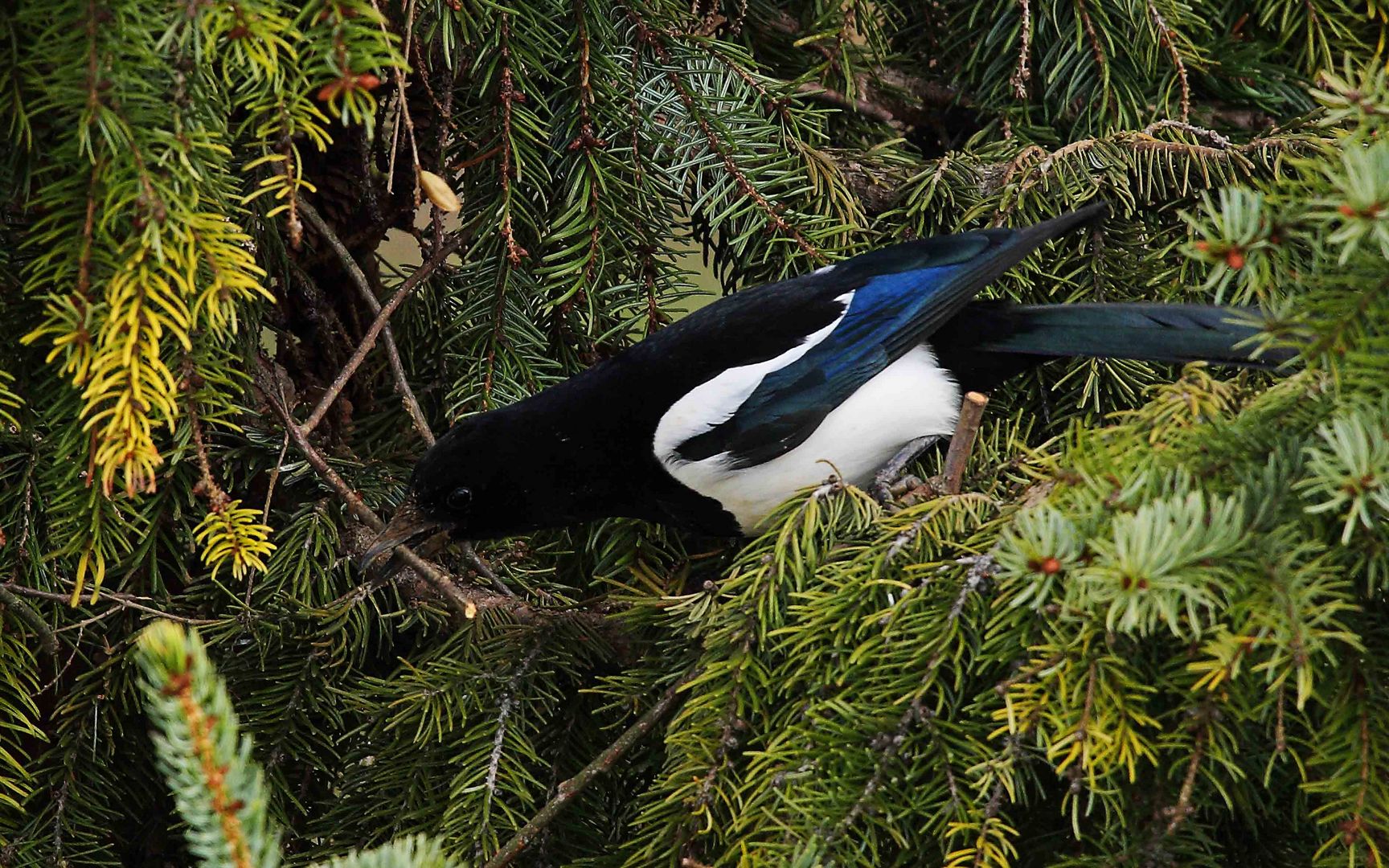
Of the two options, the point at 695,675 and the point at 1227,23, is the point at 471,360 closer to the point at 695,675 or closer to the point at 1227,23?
the point at 695,675

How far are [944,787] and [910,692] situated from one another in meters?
0.08

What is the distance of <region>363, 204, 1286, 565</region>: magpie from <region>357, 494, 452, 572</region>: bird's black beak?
0.06 ft

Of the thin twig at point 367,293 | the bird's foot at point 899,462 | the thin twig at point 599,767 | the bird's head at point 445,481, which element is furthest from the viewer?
the bird's foot at point 899,462

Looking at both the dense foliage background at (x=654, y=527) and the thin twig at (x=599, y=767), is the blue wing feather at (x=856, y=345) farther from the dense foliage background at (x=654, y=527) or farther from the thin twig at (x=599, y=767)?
the thin twig at (x=599, y=767)

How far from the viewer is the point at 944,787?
0.99 meters

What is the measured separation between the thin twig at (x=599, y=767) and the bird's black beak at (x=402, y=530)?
0.46 m

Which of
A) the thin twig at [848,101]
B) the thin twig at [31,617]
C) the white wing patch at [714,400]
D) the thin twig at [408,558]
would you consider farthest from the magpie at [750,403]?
the thin twig at [31,617]

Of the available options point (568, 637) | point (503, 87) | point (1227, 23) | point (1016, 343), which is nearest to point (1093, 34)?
point (1227, 23)

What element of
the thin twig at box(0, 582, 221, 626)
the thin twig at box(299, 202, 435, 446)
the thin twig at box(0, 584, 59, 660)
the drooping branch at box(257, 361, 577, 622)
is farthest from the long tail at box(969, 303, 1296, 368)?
the thin twig at box(0, 584, 59, 660)

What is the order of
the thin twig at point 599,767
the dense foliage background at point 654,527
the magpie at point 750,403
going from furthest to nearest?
the magpie at point 750,403, the thin twig at point 599,767, the dense foliage background at point 654,527

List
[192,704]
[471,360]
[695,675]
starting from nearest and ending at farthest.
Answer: [192,704] → [695,675] → [471,360]

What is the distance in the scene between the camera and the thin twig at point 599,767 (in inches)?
51.8

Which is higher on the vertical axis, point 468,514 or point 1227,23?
point 1227,23

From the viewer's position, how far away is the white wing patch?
1.97m
